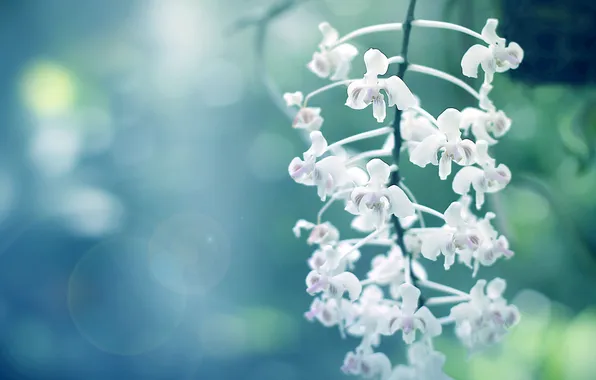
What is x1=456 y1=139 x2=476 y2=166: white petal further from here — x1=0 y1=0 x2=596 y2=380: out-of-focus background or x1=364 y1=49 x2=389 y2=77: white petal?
x1=0 y1=0 x2=596 y2=380: out-of-focus background

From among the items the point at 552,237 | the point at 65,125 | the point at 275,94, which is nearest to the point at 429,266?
the point at 552,237

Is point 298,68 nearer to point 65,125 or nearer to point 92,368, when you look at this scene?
point 65,125

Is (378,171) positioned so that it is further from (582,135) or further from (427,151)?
(582,135)

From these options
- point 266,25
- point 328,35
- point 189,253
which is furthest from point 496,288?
point 189,253

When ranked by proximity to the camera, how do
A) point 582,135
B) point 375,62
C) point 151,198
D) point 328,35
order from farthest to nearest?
Answer: point 151,198
point 582,135
point 328,35
point 375,62

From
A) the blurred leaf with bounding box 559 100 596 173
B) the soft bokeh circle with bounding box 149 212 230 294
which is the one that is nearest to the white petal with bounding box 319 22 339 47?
the blurred leaf with bounding box 559 100 596 173

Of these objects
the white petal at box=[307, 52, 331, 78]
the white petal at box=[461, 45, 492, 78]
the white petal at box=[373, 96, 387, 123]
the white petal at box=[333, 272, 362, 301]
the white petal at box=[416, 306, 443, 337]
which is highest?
the white petal at box=[307, 52, 331, 78]
